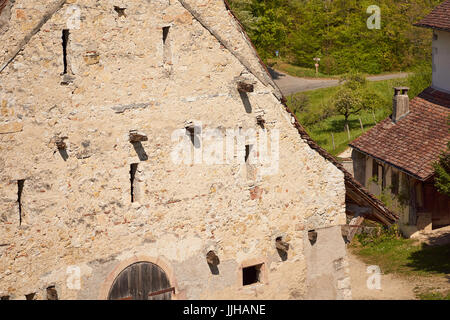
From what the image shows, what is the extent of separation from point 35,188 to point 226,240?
12.6ft

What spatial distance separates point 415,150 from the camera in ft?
97.1

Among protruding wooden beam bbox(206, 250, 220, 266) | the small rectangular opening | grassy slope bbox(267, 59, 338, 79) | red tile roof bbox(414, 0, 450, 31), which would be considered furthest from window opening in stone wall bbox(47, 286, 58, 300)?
grassy slope bbox(267, 59, 338, 79)

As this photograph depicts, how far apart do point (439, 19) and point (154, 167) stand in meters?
21.7

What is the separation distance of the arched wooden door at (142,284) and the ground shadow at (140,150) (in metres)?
1.89

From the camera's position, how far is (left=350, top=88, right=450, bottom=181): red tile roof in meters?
28.7

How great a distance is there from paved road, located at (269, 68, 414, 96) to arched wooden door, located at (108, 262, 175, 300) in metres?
40.8

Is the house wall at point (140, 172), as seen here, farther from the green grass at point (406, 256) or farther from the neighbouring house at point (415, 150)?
the neighbouring house at point (415, 150)

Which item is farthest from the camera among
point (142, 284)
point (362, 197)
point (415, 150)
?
point (415, 150)

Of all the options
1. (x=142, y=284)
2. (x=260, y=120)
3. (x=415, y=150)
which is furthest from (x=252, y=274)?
(x=415, y=150)

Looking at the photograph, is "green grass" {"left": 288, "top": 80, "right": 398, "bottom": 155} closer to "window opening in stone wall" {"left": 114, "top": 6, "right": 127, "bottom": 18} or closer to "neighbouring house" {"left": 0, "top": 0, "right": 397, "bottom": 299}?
"neighbouring house" {"left": 0, "top": 0, "right": 397, "bottom": 299}

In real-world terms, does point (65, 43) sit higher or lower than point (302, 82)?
higher

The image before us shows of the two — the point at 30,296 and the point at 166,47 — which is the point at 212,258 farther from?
the point at 166,47

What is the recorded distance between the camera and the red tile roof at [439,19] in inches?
1257

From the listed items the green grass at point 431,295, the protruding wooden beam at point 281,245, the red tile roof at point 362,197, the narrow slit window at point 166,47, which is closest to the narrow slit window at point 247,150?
the red tile roof at point 362,197
